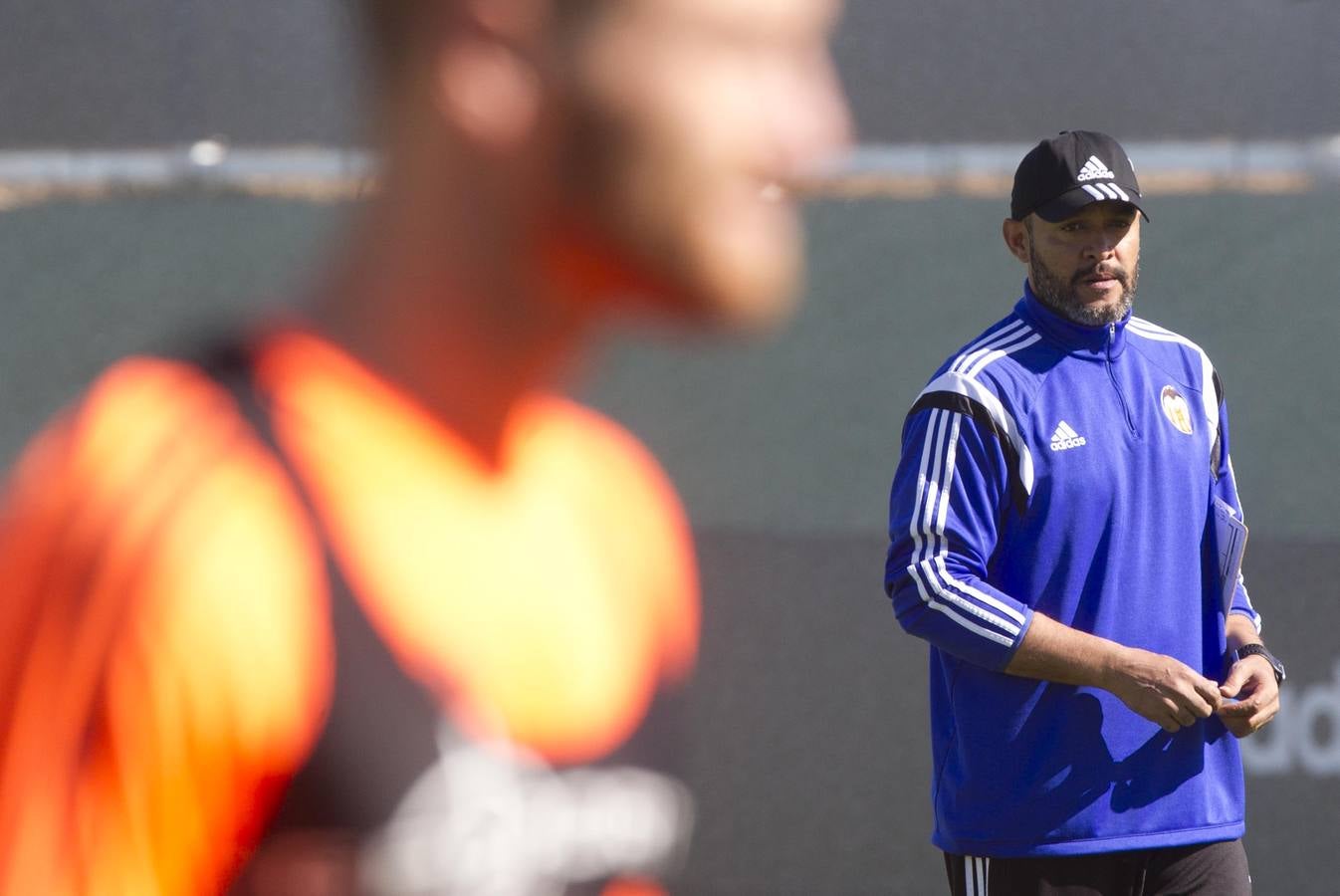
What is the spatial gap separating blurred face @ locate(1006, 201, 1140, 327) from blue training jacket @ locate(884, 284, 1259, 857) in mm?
48

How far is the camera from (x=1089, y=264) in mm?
2816

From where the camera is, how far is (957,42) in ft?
15.1

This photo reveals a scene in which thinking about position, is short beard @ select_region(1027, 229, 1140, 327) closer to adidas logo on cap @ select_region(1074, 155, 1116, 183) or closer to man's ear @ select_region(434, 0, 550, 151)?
adidas logo on cap @ select_region(1074, 155, 1116, 183)

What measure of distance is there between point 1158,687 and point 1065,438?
0.40 m

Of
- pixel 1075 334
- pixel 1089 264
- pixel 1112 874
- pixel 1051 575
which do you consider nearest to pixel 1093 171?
pixel 1089 264

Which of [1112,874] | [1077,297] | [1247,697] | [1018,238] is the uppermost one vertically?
[1018,238]

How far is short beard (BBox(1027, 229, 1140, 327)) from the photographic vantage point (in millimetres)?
2785

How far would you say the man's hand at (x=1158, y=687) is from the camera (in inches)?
102

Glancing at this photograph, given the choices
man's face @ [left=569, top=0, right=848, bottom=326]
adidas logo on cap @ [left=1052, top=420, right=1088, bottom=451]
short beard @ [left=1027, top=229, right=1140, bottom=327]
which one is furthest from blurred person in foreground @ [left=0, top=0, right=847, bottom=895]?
short beard @ [left=1027, top=229, right=1140, bottom=327]

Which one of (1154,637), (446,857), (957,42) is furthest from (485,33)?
(957,42)

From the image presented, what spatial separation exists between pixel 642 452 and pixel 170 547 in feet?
1.47

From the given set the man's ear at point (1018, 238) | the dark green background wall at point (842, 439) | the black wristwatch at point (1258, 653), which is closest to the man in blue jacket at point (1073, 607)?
the black wristwatch at point (1258, 653)

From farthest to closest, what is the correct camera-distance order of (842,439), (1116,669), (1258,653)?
(842,439)
(1258,653)
(1116,669)

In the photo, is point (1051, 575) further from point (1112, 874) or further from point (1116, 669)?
point (1112, 874)
